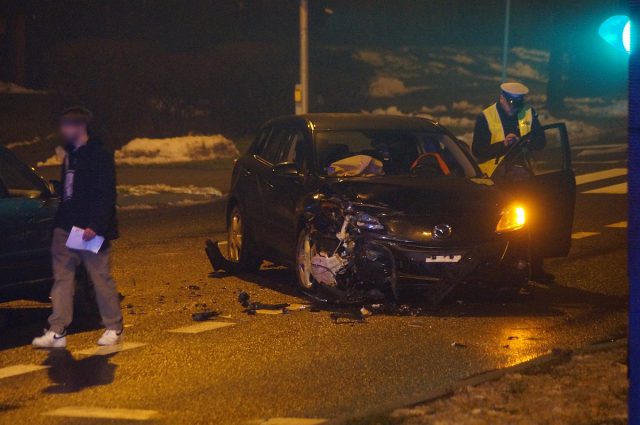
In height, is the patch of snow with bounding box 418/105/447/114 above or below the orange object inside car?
below

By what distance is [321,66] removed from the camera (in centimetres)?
5525

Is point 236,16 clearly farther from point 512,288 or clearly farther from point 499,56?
point 512,288

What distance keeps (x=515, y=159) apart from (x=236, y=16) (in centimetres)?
3850

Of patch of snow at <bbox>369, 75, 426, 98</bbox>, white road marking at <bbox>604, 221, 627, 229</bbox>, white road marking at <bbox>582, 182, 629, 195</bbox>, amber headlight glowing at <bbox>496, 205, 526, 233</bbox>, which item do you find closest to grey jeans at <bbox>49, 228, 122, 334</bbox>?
amber headlight glowing at <bbox>496, 205, 526, 233</bbox>

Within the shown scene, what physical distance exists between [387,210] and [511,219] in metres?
1.07

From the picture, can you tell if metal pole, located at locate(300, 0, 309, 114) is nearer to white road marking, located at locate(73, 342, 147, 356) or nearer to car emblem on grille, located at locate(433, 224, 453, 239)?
car emblem on grille, located at locate(433, 224, 453, 239)

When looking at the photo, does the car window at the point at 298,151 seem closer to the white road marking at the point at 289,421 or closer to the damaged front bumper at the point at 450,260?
the damaged front bumper at the point at 450,260

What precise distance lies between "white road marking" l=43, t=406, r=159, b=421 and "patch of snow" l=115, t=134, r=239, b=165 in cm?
1996

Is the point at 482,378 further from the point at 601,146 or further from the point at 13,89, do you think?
the point at 13,89

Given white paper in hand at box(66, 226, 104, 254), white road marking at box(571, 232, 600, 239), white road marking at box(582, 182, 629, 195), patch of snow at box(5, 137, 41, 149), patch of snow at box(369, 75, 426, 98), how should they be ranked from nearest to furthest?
white paper in hand at box(66, 226, 104, 254), white road marking at box(571, 232, 600, 239), white road marking at box(582, 182, 629, 195), patch of snow at box(5, 137, 41, 149), patch of snow at box(369, 75, 426, 98)

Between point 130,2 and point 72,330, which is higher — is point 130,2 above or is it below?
above

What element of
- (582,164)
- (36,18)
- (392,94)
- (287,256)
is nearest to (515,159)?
(287,256)

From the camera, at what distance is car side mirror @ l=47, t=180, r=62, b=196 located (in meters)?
8.61

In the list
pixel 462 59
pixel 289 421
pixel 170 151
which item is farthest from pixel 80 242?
pixel 462 59
